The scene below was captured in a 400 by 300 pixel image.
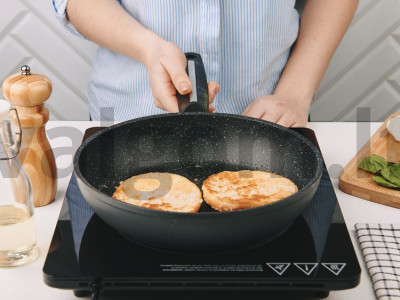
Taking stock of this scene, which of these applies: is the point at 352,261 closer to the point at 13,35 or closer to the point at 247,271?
the point at 247,271

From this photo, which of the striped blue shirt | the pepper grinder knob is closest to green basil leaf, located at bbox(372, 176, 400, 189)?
the striped blue shirt

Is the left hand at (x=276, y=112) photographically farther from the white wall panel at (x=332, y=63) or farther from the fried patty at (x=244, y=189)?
the white wall panel at (x=332, y=63)

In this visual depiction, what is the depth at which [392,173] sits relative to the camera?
1.06 m

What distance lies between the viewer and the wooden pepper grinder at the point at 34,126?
3.05ft

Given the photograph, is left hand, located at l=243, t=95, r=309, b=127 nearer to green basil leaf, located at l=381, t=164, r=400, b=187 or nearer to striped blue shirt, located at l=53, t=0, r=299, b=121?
striped blue shirt, located at l=53, t=0, r=299, b=121

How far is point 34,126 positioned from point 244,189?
408mm

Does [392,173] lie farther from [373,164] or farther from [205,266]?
[205,266]

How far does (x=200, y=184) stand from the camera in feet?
3.43

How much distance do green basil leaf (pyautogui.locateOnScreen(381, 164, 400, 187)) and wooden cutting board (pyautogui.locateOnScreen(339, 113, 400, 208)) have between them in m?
0.02

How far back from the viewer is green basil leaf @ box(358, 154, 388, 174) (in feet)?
3.59

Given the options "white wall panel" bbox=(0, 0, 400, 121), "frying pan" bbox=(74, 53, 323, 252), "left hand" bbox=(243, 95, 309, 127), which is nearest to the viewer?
"frying pan" bbox=(74, 53, 323, 252)

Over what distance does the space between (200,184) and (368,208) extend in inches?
13.5

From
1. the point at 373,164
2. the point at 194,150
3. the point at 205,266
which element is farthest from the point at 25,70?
the point at 373,164

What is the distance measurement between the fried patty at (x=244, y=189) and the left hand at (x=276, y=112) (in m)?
0.30
